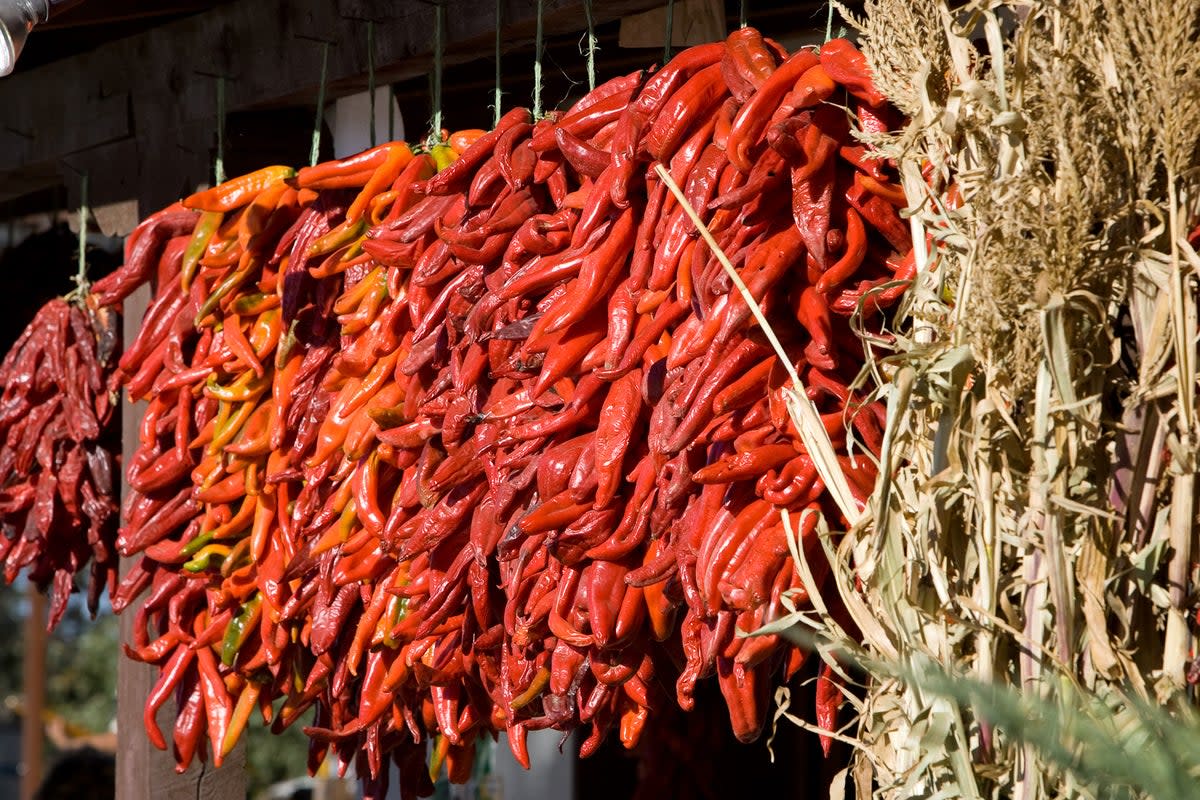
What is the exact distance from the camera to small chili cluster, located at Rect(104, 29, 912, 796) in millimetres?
1589

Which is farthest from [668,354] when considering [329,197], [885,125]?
[329,197]

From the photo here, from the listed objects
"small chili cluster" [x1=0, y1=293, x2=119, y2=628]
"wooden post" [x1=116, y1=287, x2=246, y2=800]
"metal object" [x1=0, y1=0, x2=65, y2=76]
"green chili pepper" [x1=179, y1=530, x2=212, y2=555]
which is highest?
"metal object" [x1=0, y1=0, x2=65, y2=76]

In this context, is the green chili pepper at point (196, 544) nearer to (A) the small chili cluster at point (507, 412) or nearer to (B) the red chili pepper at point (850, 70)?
(A) the small chili cluster at point (507, 412)

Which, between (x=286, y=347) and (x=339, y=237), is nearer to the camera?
(x=339, y=237)

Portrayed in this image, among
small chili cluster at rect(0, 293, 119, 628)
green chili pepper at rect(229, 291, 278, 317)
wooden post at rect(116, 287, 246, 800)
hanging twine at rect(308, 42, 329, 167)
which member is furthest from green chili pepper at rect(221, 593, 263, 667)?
hanging twine at rect(308, 42, 329, 167)

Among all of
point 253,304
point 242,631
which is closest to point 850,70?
point 253,304

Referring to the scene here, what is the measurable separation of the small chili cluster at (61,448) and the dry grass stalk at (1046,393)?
2.09 metres

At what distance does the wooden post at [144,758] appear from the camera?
2783 mm

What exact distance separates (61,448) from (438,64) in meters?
1.31

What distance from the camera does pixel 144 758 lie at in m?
2.79

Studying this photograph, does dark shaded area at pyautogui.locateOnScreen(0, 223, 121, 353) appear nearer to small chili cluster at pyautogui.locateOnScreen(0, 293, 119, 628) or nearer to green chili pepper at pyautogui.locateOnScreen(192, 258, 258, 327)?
small chili cluster at pyautogui.locateOnScreen(0, 293, 119, 628)

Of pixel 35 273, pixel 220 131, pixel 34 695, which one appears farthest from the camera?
pixel 34 695

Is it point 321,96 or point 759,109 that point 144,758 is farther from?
point 759,109

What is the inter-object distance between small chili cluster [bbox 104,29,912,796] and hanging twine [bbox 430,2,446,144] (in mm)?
75
